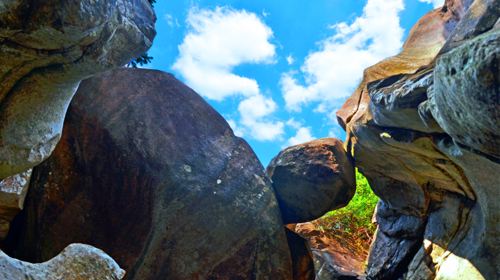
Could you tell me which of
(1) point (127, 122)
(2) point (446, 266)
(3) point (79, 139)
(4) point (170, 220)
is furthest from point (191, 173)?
(2) point (446, 266)

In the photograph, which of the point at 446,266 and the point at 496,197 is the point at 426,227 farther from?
the point at 496,197

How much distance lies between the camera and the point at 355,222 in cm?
1552

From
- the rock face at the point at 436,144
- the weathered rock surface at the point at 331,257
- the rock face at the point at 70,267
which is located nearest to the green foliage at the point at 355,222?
the weathered rock surface at the point at 331,257

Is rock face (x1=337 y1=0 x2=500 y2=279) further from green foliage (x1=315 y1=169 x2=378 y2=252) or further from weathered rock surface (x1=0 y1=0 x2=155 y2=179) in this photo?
green foliage (x1=315 y1=169 x2=378 y2=252)

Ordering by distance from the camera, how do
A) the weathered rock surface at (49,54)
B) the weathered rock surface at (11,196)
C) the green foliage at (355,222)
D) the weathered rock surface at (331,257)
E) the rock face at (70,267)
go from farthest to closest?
the green foliage at (355,222) < the weathered rock surface at (331,257) < the weathered rock surface at (11,196) < the rock face at (70,267) < the weathered rock surface at (49,54)

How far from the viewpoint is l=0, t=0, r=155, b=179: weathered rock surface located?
3.02 metres

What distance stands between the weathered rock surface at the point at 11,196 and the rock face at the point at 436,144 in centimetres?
555

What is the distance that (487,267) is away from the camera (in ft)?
19.9

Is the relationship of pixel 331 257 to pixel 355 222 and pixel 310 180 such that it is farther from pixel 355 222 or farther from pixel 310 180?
pixel 355 222

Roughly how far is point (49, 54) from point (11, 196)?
3.47 m

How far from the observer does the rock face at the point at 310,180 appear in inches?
311

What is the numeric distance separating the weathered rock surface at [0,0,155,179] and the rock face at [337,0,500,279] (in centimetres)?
300

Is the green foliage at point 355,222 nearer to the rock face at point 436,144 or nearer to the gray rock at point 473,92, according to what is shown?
the rock face at point 436,144

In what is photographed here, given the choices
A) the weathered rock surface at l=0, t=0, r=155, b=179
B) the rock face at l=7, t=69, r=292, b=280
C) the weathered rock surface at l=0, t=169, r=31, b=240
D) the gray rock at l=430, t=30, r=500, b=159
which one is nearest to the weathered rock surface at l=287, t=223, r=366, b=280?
the rock face at l=7, t=69, r=292, b=280
